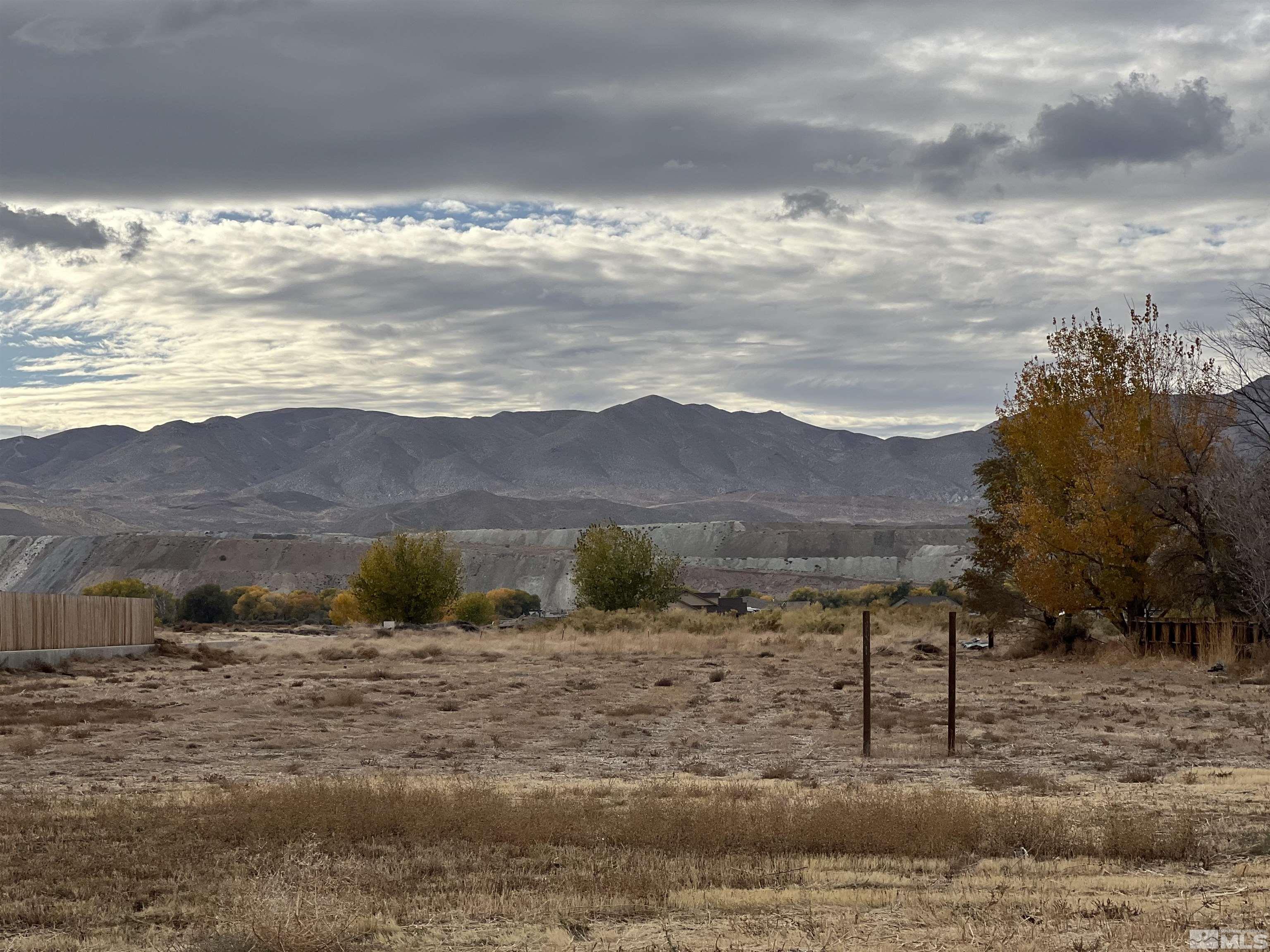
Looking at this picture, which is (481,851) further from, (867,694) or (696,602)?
(696,602)

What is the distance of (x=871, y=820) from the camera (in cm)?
1234

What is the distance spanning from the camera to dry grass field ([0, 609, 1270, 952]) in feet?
29.2

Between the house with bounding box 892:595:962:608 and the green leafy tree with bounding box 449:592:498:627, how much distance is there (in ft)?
111

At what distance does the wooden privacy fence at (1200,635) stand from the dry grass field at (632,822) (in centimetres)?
578

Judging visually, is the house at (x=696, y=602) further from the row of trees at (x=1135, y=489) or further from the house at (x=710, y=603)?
the row of trees at (x=1135, y=489)

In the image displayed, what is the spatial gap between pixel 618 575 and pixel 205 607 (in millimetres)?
44490

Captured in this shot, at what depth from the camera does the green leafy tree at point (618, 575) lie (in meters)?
82.6

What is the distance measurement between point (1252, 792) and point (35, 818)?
13067 mm

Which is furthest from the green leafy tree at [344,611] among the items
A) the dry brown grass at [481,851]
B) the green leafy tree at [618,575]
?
the dry brown grass at [481,851]

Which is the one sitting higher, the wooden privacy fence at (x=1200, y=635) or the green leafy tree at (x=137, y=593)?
the wooden privacy fence at (x=1200, y=635)

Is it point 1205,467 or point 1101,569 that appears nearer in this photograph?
point 1205,467

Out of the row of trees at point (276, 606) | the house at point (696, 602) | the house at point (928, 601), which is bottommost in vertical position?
the row of trees at point (276, 606)

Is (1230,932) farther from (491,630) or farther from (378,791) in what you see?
(491,630)

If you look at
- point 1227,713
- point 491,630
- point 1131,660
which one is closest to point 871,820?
point 1227,713
